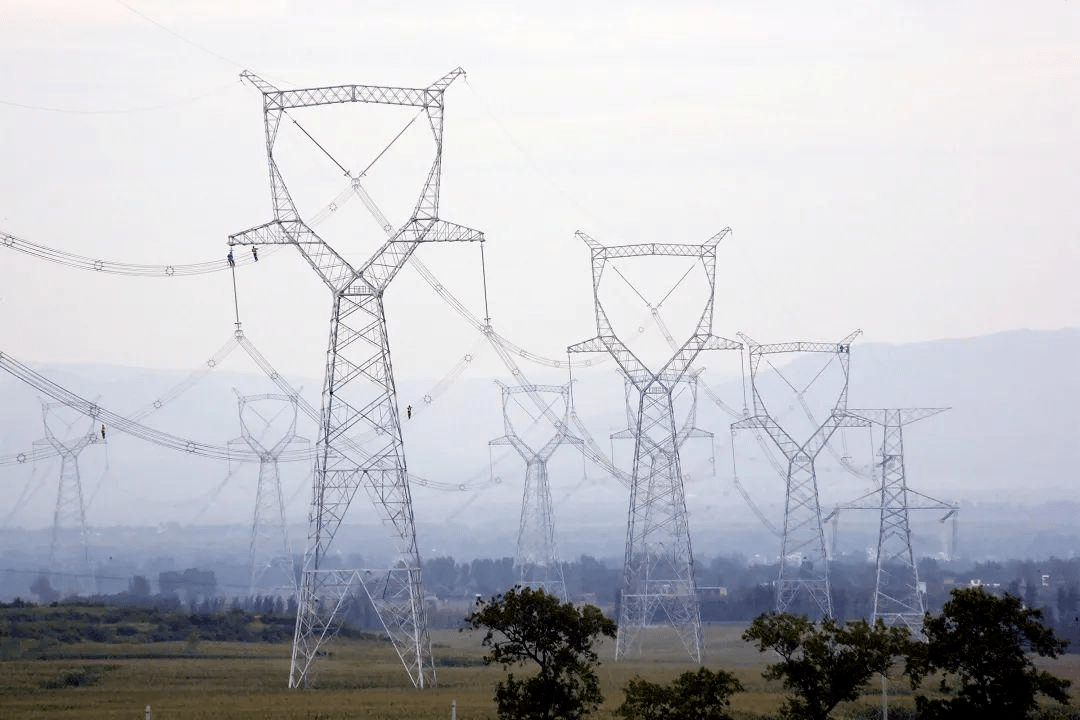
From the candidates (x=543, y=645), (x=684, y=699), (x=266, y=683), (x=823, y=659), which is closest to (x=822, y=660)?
(x=823, y=659)

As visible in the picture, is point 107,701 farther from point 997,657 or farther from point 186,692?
point 997,657

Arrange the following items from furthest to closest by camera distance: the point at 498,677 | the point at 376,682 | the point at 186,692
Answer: the point at 498,677, the point at 376,682, the point at 186,692

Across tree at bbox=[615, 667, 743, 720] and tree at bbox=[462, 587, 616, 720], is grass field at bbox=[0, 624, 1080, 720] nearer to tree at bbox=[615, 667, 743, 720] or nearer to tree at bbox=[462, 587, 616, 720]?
tree at bbox=[462, 587, 616, 720]

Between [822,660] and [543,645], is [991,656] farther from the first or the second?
[543,645]

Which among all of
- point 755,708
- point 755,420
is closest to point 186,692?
point 755,708

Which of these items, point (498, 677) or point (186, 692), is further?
point (498, 677)

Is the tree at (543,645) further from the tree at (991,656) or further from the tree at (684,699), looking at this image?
the tree at (991,656)

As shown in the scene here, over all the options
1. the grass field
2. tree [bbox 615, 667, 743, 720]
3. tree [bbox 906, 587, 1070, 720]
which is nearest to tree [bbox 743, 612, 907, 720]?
tree [bbox 906, 587, 1070, 720]
